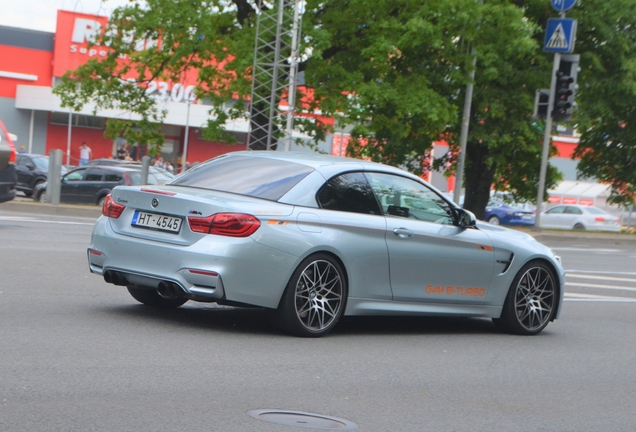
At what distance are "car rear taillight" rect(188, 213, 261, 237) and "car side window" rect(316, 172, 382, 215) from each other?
81 cm

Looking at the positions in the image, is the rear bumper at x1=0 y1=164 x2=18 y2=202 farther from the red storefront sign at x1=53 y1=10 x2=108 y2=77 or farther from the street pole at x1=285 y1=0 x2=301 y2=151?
the red storefront sign at x1=53 y1=10 x2=108 y2=77

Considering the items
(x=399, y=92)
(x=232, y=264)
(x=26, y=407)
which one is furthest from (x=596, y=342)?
(x=399, y=92)

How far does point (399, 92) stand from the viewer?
28250 millimetres

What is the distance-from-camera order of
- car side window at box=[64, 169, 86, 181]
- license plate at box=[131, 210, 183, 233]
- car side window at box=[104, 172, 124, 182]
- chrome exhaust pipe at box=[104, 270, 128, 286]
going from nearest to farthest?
license plate at box=[131, 210, 183, 233] → chrome exhaust pipe at box=[104, 270, 128, 286] → car side window at box=[104, 172, 124, 182] → car side window at box=[64, 169, 86, 181]

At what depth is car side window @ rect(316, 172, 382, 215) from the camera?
8.11m

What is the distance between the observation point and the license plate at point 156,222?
7596 millimetres

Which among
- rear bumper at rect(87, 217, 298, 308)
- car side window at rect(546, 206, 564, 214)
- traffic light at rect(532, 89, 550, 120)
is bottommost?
car side window at rect(546, 206, 564, 214)

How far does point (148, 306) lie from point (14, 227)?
30.1ft

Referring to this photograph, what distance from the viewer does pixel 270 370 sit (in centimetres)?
654

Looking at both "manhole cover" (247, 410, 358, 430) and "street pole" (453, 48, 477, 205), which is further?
"street pole" (453, 48, 477, 205)

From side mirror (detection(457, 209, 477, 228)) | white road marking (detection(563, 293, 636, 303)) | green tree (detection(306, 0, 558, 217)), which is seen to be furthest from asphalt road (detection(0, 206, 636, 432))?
green tree (detection(306, 0, 558, 217))

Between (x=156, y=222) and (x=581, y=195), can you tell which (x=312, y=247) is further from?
(x=581, y=195)

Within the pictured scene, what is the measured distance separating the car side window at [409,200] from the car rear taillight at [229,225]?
57.2 inches

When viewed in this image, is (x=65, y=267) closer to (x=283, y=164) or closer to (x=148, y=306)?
(x=148, y=306)
